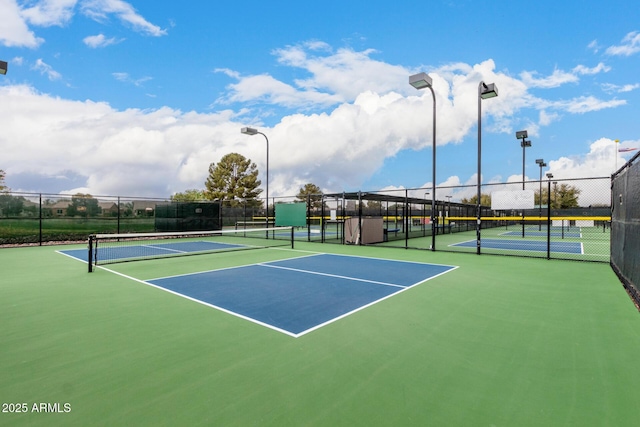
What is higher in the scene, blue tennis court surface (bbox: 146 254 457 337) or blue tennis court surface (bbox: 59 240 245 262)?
blue tennis court surface (bbox: 146 254 457 337)

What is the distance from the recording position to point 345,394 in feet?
9.16

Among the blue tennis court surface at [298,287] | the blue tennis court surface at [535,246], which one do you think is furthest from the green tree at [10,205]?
the blue tennis court surface at [535,246]

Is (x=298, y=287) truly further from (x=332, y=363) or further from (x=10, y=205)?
(x=10, y=205)

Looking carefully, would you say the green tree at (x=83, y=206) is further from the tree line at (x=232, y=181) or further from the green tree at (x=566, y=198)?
the green tree at (x=566, y=198)

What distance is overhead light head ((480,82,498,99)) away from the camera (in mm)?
11480

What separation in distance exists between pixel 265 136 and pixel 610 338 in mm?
17696

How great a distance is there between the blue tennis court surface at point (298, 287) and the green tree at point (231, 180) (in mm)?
36067

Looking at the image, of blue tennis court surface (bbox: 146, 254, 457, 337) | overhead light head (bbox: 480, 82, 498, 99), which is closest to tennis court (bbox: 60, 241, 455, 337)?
blue tennis court surface (bbox: 146, 254, 457, 337)

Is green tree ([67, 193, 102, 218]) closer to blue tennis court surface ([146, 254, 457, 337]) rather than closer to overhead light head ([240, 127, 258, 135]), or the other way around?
overhead light head ([240, 127, 258, 135])

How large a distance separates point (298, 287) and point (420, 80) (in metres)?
8.70

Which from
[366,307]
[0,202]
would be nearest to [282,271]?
[366,307]

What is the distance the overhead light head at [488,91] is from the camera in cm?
1148

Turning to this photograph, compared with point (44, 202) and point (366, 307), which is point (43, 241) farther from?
point (366, 307)

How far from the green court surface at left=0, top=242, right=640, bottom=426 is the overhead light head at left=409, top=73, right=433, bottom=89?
8199 mm
